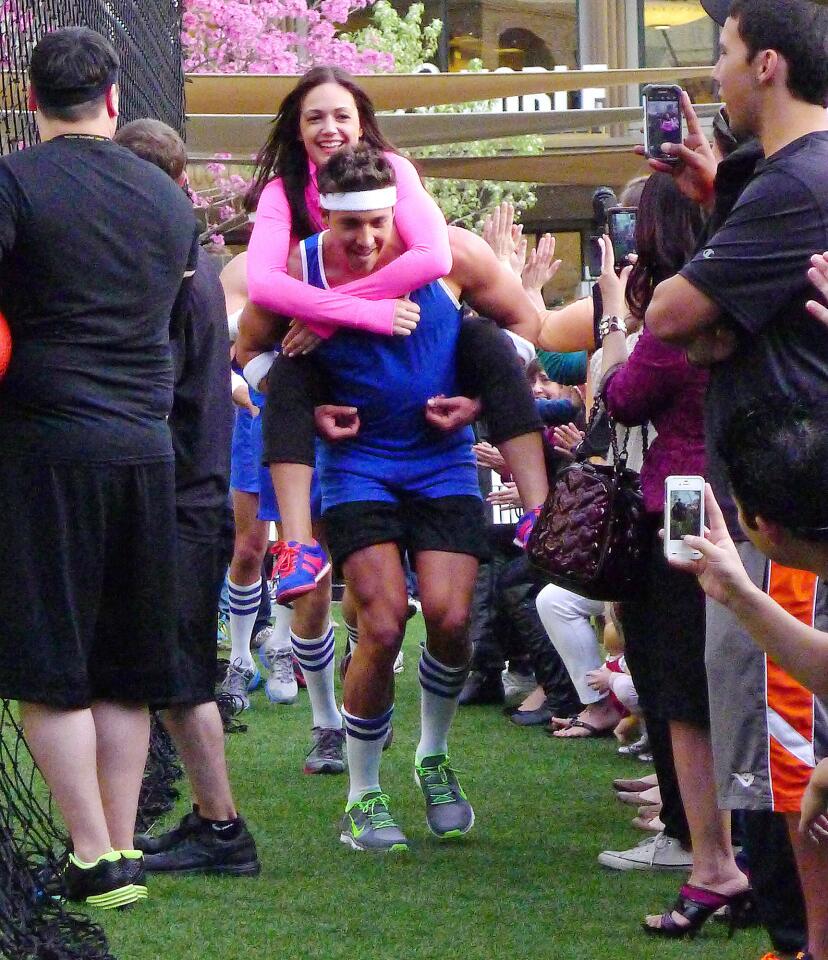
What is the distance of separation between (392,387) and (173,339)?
2.12 ft

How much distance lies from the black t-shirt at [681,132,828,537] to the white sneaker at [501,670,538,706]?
447 cm

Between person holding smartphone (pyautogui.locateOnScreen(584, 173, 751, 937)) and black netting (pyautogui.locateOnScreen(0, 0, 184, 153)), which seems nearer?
person holding smartphone (pyautogui.locateOnScreen(584, 173, 751, 937))

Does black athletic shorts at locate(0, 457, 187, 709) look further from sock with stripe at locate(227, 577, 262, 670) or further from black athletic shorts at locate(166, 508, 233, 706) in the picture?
sock with stripe at locate(227, 577, 262, 670)

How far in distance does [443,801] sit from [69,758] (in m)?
1.39

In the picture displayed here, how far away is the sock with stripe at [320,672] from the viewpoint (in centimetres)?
556

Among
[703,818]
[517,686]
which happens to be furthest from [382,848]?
[517,686]

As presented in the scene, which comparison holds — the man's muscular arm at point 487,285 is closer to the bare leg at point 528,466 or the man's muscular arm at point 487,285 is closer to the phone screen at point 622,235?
the bare leg at point 528,466

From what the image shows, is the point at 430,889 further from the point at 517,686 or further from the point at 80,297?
the point at 517,686

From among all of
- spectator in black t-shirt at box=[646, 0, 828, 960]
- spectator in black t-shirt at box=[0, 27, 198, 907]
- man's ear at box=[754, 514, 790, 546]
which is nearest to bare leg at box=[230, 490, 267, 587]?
spectator in black t-shirt at box=[0, 27, 198, 907]

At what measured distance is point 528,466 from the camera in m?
4.61

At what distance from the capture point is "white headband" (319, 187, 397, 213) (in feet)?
14.2

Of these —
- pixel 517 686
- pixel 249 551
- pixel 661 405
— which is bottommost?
pixel 517 686

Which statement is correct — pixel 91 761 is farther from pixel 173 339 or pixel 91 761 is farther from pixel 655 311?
pixel 655 311

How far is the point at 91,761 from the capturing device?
3.69 meters
